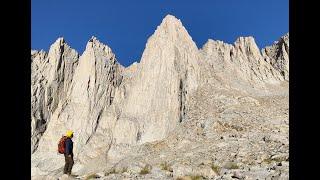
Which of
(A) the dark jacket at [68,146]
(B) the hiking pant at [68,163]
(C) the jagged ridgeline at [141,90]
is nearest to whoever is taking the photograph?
(A) the dark jacket at [68,146]

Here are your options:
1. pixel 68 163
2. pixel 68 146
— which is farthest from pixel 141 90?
pixel 68 146

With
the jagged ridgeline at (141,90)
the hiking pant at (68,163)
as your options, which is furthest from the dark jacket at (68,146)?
the jagged ridgeline at (141,90)

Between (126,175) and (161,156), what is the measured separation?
7.37 m

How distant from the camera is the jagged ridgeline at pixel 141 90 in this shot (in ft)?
201

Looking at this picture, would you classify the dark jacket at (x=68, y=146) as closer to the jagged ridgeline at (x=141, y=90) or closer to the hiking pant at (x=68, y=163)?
the hiking pant at (x=68, y=163)

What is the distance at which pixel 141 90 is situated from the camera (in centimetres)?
7556

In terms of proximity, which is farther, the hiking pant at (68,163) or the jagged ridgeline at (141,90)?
the jagged ridgeline at (141,90)

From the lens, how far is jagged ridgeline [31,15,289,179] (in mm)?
61125

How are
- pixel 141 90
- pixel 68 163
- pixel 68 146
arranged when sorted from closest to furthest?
pixel 68 146, pixel 68 163, pixel 141 90

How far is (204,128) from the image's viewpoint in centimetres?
4438

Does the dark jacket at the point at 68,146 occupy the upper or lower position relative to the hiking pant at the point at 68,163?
upper

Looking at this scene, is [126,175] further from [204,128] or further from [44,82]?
[44,82]

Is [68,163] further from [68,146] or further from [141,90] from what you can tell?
[141,90]
